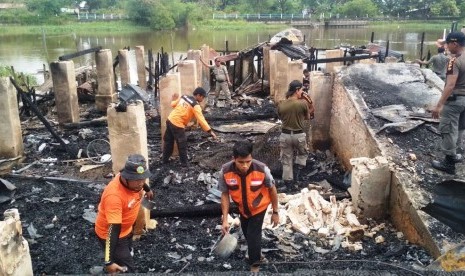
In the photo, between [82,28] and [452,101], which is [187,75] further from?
[82,28]

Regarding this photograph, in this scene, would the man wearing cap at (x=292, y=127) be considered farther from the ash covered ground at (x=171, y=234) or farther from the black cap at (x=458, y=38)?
the black cap at (x=458, y=38)

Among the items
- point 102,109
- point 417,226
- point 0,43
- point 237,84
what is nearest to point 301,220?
point 417,226

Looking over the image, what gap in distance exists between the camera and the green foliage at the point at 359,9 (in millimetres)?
56188

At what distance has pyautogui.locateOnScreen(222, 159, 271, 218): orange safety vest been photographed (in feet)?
14.8

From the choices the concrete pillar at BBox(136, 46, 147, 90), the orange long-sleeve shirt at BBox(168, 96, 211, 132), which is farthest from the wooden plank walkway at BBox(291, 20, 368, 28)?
the orange long-sleeve shirt at BBox(168, 96, 211, 132)

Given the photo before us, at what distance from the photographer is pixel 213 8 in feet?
211

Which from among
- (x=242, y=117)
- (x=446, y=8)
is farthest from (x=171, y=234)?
(x=446, y=8)

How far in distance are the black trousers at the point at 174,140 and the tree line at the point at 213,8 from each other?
44545 millimetres

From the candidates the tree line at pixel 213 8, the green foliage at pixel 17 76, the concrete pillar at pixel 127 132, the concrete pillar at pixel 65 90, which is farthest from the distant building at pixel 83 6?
the concrete pillar at pixel 127 132

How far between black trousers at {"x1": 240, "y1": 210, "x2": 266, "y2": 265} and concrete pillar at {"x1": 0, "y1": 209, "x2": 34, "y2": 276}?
2240mm

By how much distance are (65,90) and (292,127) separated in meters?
6.51

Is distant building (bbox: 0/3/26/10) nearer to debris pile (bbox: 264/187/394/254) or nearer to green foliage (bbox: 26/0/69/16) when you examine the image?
green foliage (bbox: 26/0/69/16)

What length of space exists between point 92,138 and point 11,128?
202cm

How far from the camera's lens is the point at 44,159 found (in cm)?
937
